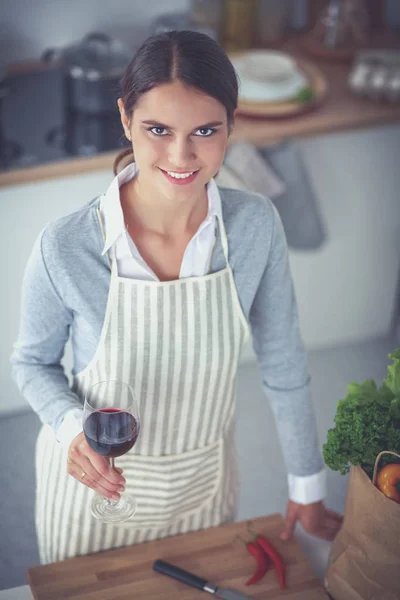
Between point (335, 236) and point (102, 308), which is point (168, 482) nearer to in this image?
point (102, 308)

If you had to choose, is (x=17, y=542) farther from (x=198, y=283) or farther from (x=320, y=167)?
(x=320, y=167)

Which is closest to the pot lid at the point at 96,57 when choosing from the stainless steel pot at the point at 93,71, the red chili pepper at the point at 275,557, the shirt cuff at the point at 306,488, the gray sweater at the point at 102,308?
the stainless steel pot at the point at 93,71

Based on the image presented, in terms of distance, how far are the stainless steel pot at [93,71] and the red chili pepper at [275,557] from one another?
1327 millimetres

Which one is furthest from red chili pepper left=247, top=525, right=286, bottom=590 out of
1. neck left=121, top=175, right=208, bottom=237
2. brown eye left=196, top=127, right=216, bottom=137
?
brown eye left=196, top=127, right=216, bottom=137

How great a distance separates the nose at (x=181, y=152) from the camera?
108cm

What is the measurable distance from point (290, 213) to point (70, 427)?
1.41 meters

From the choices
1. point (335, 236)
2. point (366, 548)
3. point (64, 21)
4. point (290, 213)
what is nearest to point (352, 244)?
point (335, 236)

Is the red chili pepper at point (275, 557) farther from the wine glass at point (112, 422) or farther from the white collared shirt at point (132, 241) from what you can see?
the white collared shirt at point (132, 241)

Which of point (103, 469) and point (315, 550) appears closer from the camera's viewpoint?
point (103, 469)

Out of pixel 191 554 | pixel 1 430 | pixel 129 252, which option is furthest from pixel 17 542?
pixel 129 252

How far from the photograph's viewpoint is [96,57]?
7.41ft

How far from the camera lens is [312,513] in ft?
4.45

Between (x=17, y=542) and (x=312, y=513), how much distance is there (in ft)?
1.93

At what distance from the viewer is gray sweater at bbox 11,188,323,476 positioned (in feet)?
3.90
